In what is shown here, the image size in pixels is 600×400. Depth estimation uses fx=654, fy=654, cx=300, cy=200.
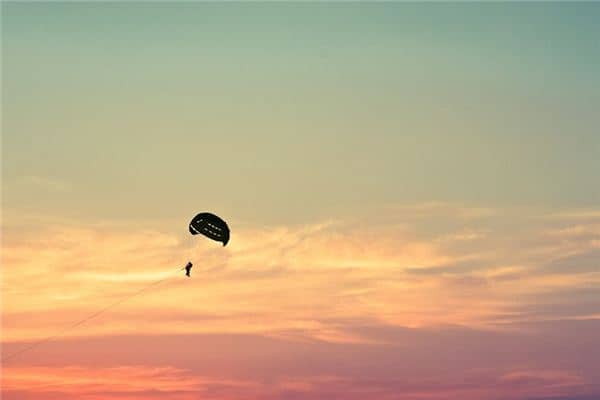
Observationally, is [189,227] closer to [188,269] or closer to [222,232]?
[222,232]

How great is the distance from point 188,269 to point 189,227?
5377 mm

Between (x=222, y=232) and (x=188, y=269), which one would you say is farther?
(x=222, y=232)

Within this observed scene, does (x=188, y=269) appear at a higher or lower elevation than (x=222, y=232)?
lower

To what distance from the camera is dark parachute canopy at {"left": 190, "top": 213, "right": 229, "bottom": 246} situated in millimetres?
47250

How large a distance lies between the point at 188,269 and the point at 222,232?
18.5 ft

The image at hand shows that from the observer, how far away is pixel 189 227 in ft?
155

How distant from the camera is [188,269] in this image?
139ft

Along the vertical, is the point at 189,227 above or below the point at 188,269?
above

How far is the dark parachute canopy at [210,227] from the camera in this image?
155 ft

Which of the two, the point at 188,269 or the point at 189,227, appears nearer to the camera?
the point at 188,269

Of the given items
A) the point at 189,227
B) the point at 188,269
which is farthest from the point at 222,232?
the point at 188,269

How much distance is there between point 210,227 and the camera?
47438 mm
